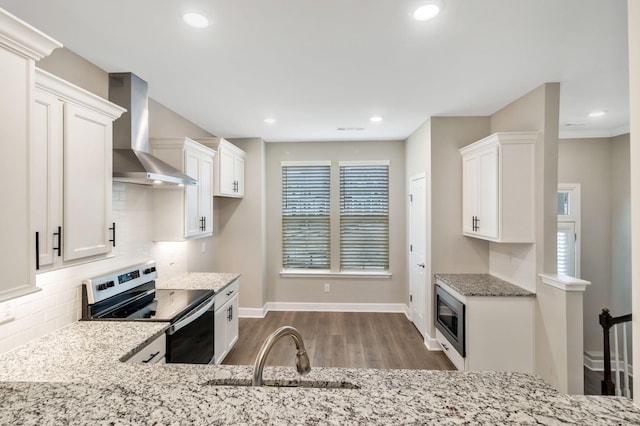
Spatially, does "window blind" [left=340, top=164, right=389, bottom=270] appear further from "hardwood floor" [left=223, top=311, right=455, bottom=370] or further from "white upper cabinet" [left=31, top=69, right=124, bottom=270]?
"white upper cabinet" [left=31, top=69, right=124, bottom=270]

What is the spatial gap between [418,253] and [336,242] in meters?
1.43

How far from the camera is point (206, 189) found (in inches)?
141

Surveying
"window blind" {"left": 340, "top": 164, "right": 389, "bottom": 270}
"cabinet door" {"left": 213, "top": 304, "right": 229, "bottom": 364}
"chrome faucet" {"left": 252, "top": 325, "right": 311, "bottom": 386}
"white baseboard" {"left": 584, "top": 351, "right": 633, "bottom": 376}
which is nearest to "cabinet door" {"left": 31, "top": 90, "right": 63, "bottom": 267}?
"chrome faucet" {"left": 252, "top": 325, "right": 311, "bottom": 386}

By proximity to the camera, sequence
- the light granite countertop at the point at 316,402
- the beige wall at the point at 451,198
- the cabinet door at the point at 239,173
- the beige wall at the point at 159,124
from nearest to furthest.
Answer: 1. the light granite countertop at the point at 316,402
2. the beige wall at the point at 159,124
3. the beige wall at the point at 451,198
4. the cabinet door at the point at 239,173

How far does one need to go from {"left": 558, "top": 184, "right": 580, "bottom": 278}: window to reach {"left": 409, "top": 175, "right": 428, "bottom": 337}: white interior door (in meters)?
2.04

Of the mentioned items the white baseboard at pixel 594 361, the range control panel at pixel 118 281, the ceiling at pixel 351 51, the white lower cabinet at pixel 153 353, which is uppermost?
the ceiling at pixel 351 51

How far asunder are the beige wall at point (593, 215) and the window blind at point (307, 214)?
11.8 ft

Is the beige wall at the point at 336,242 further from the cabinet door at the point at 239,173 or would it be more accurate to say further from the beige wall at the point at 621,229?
the beige wall at the point at 621,229

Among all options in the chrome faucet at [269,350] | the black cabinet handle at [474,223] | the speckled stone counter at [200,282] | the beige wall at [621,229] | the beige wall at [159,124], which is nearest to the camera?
the chrome faucet at [269,350]

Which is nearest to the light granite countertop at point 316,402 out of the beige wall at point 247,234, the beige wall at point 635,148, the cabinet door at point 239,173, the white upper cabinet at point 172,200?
the beige wall at point 635,148

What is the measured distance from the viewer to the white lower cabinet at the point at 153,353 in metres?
1.81

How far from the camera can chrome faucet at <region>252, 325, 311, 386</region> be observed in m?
0.99

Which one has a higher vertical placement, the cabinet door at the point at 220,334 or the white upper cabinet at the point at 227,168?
the white upper cabinet at the point at 227,168

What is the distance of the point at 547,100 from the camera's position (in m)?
2.76
